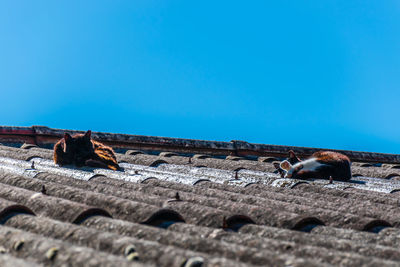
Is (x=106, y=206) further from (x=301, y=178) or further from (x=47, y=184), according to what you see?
(x=301, y=178)

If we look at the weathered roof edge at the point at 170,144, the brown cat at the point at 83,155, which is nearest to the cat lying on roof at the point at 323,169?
the brown cat at the point at 83,155

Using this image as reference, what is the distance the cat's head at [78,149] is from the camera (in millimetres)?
5688

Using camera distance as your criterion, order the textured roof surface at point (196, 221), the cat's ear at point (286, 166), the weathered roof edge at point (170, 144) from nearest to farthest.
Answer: the textured roof surface at point (196, 221) → the cat's ear at point (286, 166) → the weathered roof edge at point (170, 144)

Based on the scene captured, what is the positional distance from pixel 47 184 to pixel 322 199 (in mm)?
A: 2111

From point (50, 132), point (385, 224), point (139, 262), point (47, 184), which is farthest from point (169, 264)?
point (50, 132)

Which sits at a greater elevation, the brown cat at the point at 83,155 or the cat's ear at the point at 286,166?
the brown cat at the point at 83,155

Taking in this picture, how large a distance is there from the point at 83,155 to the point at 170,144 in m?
4.03

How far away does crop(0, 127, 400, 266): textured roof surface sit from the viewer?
6.67ft

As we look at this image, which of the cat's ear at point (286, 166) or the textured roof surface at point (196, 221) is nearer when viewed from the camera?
the textured roof surface at point (196, 221)

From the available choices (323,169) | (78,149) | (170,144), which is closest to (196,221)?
(323,169)

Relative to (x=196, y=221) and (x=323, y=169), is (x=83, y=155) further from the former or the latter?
(x=196, y=221)

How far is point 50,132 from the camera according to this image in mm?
9203

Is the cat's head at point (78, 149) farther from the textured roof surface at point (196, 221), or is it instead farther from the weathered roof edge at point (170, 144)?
the weathered roof edge at point (170, 144)

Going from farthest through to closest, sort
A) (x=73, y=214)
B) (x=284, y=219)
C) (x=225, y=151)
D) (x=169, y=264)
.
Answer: (x=225, y=151)
(x=284, y=219)
(x=73, y=214)
(x=169, y=264)
